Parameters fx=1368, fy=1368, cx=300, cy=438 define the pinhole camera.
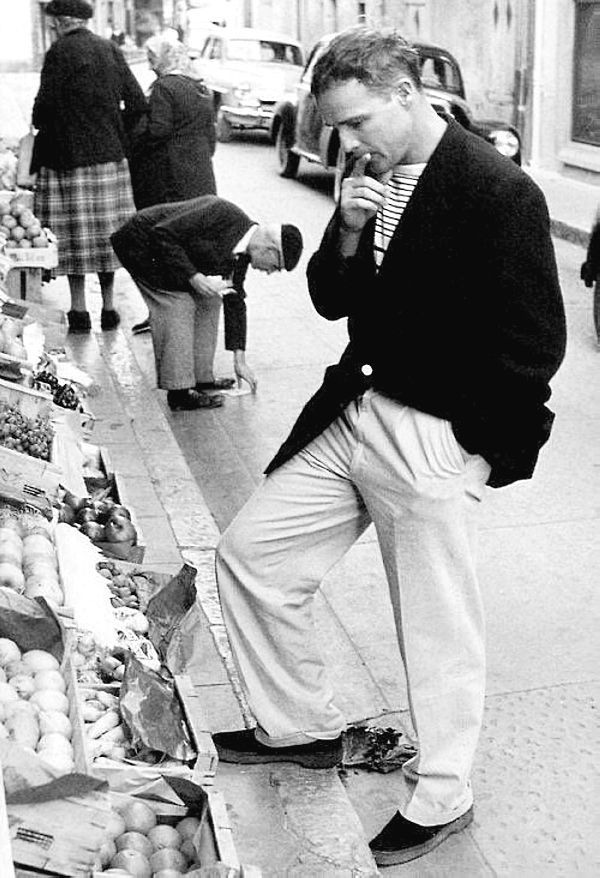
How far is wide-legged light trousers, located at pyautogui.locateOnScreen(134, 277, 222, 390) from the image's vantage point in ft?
24.6

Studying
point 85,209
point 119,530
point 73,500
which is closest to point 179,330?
point 85,209

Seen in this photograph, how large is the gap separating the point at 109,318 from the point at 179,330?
2.09 metres

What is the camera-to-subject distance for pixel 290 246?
20.6ft

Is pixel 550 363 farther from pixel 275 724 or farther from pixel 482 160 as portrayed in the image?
pixel 275 724

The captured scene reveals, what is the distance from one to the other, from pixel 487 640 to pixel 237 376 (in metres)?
3.49

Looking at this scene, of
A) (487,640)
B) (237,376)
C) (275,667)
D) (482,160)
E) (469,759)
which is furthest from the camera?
(237,376)

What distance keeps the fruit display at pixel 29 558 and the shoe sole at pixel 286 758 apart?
0.68 m

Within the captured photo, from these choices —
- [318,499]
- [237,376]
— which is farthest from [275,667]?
[237,376]

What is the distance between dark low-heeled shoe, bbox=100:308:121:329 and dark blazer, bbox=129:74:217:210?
2.68 feet

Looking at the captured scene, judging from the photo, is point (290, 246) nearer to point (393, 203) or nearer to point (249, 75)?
point (393, 203)

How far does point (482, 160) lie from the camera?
323cm

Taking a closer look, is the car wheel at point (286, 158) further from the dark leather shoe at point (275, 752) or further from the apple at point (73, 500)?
the dark leather shoe at point (275, 752)

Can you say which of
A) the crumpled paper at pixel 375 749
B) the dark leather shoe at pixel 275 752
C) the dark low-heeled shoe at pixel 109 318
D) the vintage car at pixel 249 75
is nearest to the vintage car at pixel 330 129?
the vintage car at pixel 249 75

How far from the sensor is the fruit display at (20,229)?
8196mm
